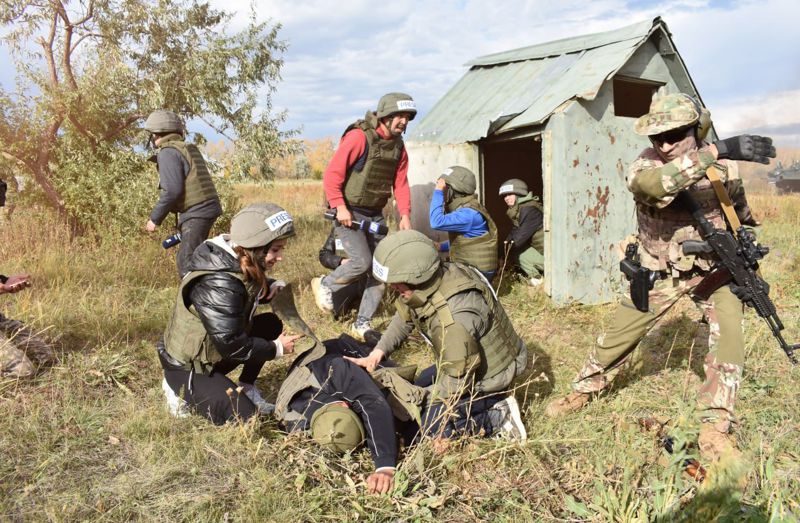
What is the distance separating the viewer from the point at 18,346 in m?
3.71

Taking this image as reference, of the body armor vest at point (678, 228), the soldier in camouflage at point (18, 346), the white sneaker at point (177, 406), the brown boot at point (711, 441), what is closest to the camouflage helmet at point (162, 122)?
the soldier in camouflage at point (18, 346)

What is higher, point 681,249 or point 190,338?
point 681,249

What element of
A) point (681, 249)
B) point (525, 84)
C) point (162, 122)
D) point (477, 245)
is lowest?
point (477, 245)

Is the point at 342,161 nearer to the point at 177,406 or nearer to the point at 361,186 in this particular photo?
the point at 361,186

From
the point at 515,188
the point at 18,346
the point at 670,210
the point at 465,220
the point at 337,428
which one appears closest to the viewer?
the point at 337,428

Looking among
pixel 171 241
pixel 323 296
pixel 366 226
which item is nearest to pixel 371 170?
pixel 366 226

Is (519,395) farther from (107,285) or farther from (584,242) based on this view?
(107,285)

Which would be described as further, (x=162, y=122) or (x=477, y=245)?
(x=477, y=245)

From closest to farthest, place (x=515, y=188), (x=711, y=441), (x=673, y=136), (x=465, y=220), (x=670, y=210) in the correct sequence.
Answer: (x=711, y=441)
(x=673, y=136)
(x=670, y=210)
(x=465, y=220)
(x=515, y=188)

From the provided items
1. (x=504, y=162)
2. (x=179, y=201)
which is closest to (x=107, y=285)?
(x=179, y=201)

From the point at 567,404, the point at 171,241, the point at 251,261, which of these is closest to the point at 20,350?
the point at 171,241

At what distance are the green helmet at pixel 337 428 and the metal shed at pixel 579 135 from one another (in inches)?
131

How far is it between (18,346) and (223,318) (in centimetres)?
185

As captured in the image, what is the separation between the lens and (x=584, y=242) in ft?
18.2
